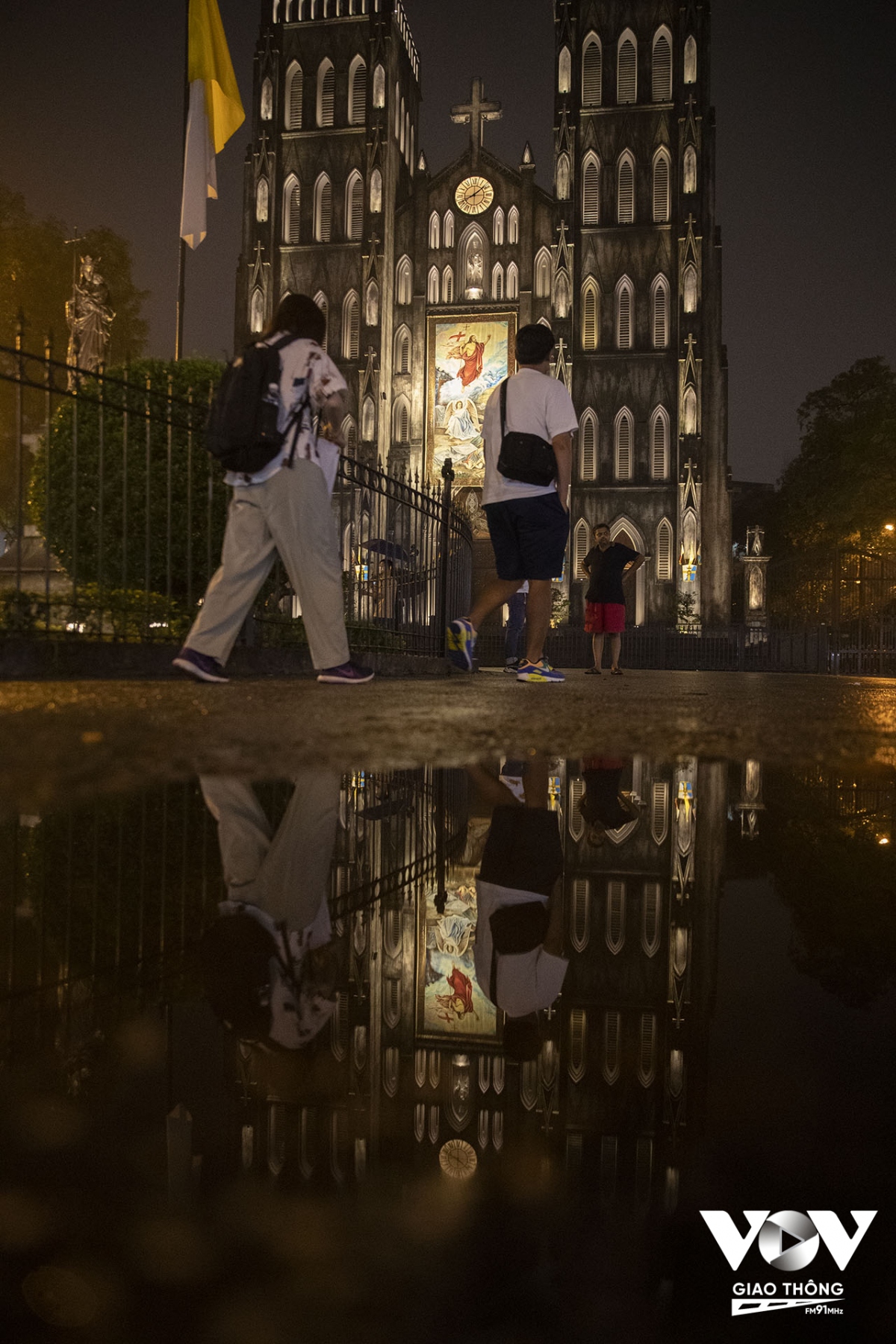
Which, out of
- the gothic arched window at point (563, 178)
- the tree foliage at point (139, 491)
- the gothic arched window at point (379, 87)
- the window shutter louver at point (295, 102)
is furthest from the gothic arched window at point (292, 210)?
the tree foliage at point (139, 491)

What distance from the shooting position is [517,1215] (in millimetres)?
452

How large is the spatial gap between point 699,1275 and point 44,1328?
0.25 m

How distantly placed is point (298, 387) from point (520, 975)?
390cm

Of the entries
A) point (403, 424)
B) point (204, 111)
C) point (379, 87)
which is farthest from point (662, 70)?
point (204, 111)

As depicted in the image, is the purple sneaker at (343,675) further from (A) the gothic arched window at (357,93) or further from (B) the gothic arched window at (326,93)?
(B) the gothic arched window at (326,93)

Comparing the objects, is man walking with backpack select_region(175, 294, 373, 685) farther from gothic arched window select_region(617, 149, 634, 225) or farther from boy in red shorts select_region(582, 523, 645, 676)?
gothic arched window select_region(617, 149, 634, 225)

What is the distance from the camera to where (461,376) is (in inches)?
1393

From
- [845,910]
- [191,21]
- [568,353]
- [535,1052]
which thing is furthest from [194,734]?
[568,353]

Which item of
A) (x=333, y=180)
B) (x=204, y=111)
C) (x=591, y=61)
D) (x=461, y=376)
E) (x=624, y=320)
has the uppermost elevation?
(x=591, y=61)

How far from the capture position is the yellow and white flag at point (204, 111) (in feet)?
37.0

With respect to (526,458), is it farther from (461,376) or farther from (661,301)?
(661,301)

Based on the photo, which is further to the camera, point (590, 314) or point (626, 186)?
point (626, 186)

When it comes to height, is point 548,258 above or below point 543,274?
above

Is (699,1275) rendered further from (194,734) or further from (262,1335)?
(194,734)
